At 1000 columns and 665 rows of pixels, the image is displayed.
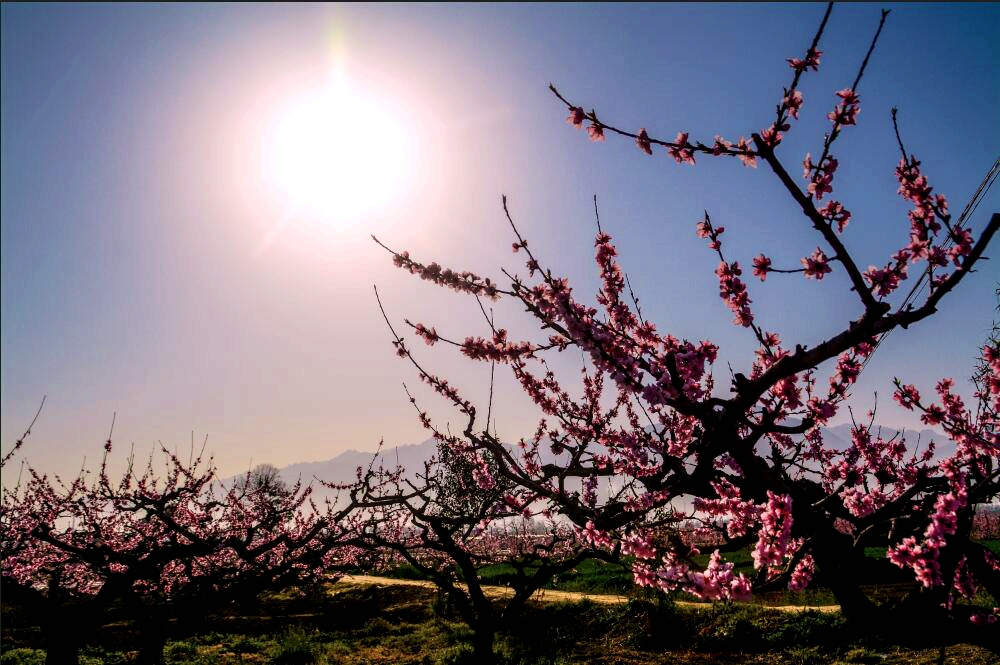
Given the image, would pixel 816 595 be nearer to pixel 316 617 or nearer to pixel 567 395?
pixel 567 395

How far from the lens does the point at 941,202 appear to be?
134 inches

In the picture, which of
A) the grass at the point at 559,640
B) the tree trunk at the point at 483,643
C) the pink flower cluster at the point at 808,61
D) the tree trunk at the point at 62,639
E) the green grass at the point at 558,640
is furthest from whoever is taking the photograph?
the green grass at the point at 558,640

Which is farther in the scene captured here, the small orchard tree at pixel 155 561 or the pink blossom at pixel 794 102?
the small orchard tree at pixel 155 561

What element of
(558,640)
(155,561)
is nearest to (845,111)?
(155,561)

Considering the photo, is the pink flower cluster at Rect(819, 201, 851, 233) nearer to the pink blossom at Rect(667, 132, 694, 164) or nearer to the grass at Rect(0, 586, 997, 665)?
the pink blossom at Rect(667, 132, 694, 164)

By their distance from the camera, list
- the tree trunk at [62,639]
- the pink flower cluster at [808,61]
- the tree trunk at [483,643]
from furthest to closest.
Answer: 1. the tree trunk at [62,639]
2. the tree trunk at [483,643]
3. the pink flower cluster at [808,61]

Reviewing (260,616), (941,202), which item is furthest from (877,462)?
(260,616)

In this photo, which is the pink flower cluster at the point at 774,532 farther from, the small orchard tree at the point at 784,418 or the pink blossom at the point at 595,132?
the pink blossom at the point at 595,132

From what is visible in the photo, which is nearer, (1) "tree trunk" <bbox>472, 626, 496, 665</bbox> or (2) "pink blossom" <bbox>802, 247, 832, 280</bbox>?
(2) "pink blossom" <bbox>802, 247, 832, 280</bbox>

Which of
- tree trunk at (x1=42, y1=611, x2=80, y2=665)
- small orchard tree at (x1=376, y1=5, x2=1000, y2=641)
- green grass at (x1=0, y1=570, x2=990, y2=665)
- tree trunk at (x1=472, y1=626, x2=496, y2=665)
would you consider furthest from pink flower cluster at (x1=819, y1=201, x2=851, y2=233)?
tree trunk at (x1=42, y1=611, x2=80, y2=665)

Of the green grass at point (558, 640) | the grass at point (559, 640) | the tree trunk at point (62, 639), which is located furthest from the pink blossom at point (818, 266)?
the tree trunk at point (62, 639)

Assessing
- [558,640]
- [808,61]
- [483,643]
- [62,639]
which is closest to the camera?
[808,61]

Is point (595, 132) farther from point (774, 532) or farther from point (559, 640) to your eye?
point (559, 640)

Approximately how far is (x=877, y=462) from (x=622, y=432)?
111 inches
